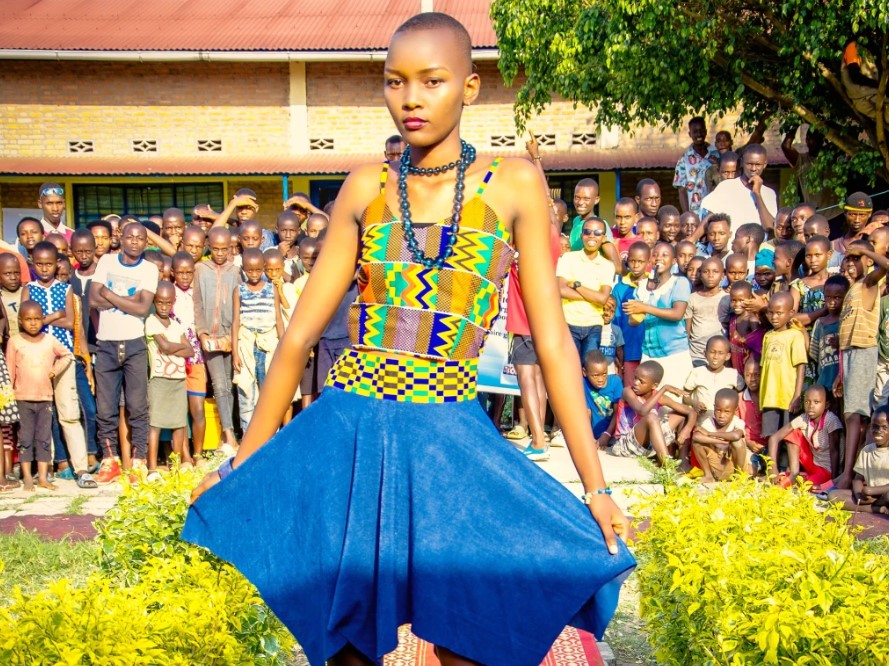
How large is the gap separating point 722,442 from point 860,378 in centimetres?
111

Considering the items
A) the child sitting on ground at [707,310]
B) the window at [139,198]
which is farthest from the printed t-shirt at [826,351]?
the window at [139,198]

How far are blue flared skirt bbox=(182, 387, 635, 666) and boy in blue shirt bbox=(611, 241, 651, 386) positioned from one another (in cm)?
635

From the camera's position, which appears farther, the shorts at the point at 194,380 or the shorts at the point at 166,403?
the shorts at the point at 194,380

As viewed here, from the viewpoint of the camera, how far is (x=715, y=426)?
778cm

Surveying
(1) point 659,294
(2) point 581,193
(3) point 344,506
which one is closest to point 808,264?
(1) point 659,294

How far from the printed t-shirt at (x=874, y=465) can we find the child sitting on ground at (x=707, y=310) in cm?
185

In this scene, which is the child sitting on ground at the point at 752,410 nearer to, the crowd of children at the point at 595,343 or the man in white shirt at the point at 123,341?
the crowd of children at the point at 595,343

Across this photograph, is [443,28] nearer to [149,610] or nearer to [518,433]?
[149,610]

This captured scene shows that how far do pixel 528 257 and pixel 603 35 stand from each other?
10.3m

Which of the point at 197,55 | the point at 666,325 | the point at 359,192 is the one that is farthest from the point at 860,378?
the point at 197,55

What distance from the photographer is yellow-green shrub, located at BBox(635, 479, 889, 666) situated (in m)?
2.62

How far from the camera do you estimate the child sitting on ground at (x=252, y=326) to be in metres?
8.56

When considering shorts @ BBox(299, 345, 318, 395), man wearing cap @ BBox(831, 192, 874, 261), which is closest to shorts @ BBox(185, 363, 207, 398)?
shorts @ BBox(299, 345, 318, 395)

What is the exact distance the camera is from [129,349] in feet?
26.5
